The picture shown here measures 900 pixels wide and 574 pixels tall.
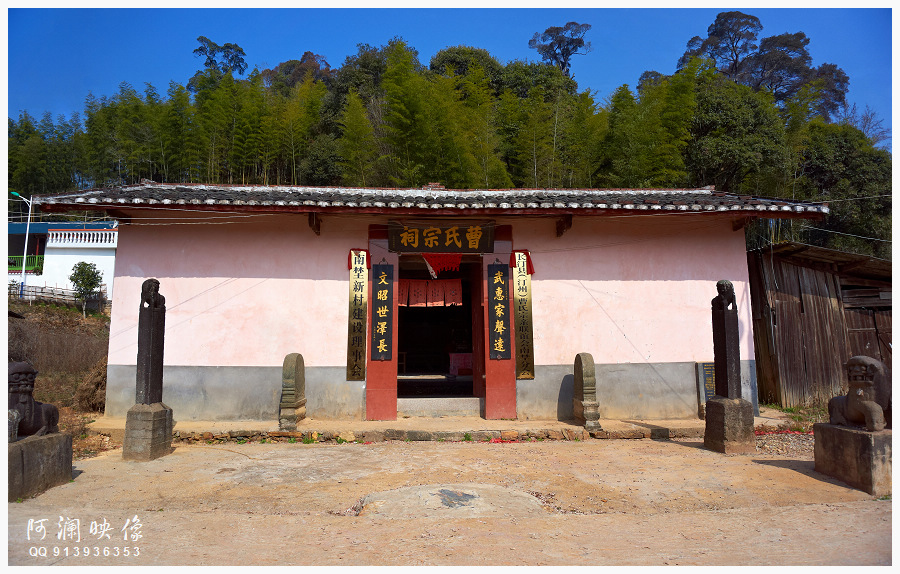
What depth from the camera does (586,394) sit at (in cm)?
877

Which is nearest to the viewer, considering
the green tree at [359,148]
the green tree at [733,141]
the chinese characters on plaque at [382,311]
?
the chinese characters on plaque at [382,311]

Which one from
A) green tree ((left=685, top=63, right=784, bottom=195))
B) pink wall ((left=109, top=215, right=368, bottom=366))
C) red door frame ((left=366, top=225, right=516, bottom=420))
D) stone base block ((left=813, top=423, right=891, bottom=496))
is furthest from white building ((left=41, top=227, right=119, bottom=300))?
stone base block ((left=813, top=423, right=891, bottom=496))

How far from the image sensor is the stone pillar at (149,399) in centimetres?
677

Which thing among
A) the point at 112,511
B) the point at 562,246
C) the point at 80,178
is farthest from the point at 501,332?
the point at 80,178

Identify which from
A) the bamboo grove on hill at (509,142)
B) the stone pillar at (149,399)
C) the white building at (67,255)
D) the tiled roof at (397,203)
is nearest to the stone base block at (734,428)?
the tiled roof at (397,203)

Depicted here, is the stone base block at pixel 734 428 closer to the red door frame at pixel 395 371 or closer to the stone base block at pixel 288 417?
the red door frame at pixel 395 371

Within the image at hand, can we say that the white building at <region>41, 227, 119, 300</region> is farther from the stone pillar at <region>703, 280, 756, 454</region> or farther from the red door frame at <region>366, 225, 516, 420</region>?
the stone pillar at <region>703, 280, 756, 454</region>

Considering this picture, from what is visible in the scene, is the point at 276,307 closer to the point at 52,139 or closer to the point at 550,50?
the point at 52,139

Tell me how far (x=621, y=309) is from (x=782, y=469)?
12.9 feet

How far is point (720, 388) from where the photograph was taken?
752cm

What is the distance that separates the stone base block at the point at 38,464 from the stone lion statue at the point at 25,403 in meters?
0.16

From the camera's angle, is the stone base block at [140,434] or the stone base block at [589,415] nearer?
the stone base block at [140,434]

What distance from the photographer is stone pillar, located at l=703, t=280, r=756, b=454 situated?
7.19 metres

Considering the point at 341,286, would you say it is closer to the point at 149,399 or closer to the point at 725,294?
the point at 149,399
